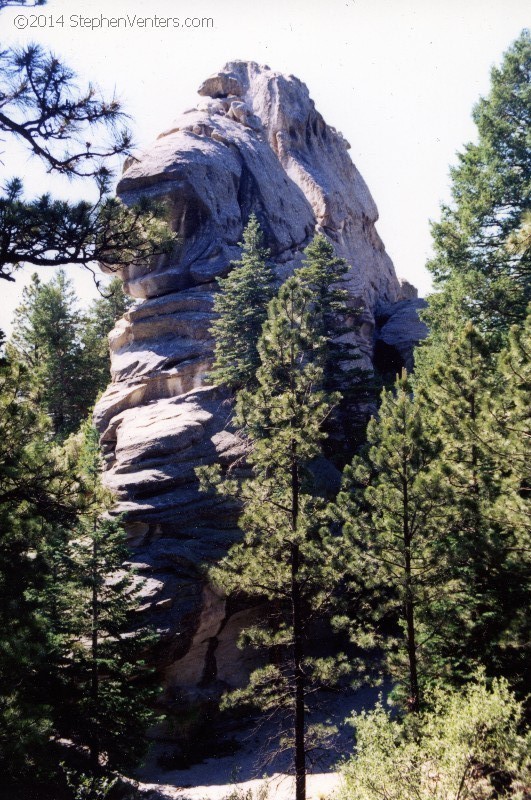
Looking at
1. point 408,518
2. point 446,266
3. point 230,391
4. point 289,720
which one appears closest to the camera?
point 408,518

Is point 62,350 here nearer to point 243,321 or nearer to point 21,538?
point 243,321

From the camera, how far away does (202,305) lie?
81.7 feet

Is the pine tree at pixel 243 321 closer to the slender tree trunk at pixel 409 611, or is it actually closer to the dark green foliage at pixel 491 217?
the dark green foliage at pixel 491 217

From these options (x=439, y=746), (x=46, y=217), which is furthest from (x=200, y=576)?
(x=46, y=217)

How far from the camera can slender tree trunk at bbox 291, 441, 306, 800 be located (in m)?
10.8

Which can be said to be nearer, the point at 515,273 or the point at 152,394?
the point at 515,273

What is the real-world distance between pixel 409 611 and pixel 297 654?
269 centimetres

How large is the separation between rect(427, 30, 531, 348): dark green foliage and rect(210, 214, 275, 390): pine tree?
649cm

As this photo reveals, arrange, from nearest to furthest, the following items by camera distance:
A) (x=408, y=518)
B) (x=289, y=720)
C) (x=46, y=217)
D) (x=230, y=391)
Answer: (x=46, y=217), (x=408, y=518), (x=289, y=720), (x=230, y=391)

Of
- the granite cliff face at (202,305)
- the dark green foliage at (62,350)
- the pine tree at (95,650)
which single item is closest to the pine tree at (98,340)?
the dark green foliage at (62,350)

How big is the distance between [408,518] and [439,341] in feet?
30.1

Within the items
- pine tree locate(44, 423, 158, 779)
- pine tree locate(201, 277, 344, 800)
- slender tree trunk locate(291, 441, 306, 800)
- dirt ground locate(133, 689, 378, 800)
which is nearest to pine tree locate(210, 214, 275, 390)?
pine tree locate(201, 277, 344, 800)

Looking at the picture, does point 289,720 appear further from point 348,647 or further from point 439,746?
point 439,746

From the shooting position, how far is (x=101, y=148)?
8328 mm
